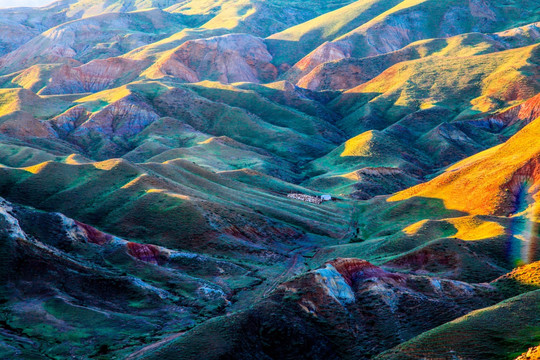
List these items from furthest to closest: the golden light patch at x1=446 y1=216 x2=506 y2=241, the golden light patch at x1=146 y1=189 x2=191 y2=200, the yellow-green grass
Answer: the golden light patch at x1=146 y1=189 x2=191 y2=200, the golden light patch at x1=446 y1=216 x2=506 y2=241, the yellow-green grass

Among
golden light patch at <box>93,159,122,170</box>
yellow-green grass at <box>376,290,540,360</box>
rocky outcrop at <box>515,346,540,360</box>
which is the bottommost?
golden light patch at <box>93,159,122,170</box>

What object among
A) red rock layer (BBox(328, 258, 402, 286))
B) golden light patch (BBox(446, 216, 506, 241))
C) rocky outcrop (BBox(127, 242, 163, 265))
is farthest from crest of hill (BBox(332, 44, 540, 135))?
red rock layer (BBox(328, 258, 402, 286))

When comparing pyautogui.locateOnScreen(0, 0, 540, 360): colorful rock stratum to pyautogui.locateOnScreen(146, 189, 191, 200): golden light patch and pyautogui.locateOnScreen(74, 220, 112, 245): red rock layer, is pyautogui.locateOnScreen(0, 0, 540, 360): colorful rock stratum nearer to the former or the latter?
pyautogui.locateOnScreen(74, 220, 112, 245): red rock layer

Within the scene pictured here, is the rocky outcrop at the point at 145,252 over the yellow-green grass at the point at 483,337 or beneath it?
beneath

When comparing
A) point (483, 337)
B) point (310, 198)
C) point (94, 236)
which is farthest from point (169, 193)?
point (483, 337)

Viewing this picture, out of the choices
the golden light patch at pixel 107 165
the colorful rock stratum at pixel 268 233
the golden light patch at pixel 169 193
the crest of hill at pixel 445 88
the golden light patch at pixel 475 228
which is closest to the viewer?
the colorful rock stratum at pixel 268 233

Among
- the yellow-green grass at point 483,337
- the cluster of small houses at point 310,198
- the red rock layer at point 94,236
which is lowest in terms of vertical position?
the cluster of small houses at point 310,198

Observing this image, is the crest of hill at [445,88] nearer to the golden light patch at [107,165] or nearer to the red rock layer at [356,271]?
the golden light patch at [107,165]

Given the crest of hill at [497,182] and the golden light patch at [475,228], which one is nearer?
the golden light patch at [475,228]

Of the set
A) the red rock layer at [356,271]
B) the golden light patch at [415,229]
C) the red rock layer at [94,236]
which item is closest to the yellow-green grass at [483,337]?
the red rock layer at [356,271]

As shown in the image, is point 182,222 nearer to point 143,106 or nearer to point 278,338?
point 278,338

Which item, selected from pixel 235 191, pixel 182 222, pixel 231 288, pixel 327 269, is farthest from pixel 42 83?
pixel 327 269
